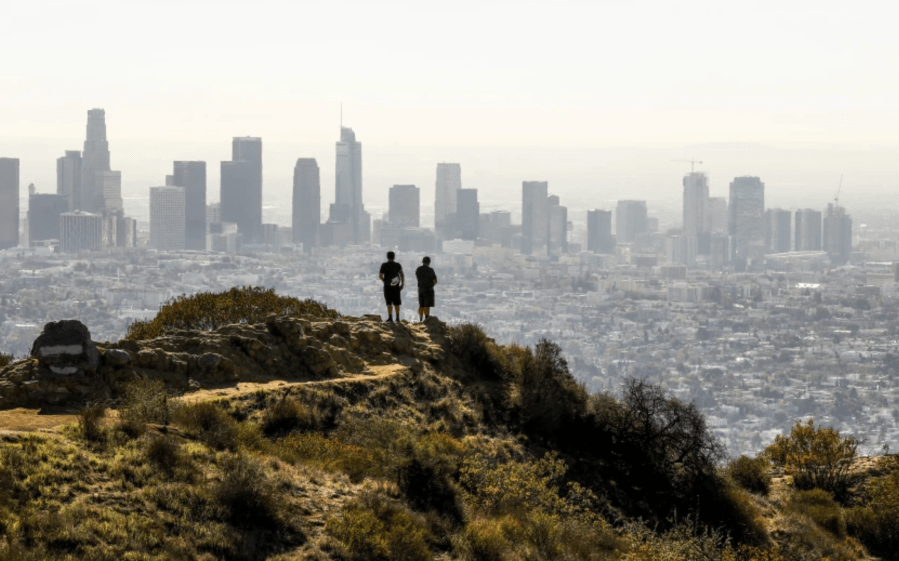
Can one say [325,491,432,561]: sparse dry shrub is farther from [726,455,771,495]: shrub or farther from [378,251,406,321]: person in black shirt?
[726,455,771,495]: shrub

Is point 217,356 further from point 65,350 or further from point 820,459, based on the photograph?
point 820,459

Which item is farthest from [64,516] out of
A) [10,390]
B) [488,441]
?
[488,441]

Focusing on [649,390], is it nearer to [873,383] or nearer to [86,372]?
[86,372]

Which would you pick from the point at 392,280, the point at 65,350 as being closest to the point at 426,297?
the point at 392,280

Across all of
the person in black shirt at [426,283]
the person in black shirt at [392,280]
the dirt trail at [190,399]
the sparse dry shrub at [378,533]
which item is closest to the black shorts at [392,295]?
the person in black shirt at [392,280]

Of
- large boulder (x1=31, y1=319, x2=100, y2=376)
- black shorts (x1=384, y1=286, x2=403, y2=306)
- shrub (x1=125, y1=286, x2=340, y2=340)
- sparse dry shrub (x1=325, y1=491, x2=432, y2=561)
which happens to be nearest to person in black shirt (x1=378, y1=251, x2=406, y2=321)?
black shorts (x1=384, y1=286, x2=403, y2=306)
